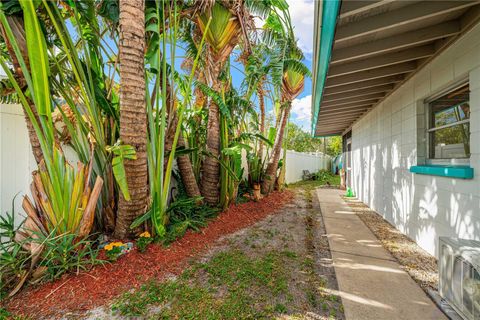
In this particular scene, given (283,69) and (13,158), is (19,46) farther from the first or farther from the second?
(283,69)

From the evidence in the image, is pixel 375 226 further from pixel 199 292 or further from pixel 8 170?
pixel 8 170

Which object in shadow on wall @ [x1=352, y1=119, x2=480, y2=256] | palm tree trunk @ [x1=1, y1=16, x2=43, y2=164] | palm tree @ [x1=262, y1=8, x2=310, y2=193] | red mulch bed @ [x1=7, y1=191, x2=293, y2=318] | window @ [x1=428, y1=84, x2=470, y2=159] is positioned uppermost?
palm tree @ [x1=262, y1=8, x2=310, y2=193]

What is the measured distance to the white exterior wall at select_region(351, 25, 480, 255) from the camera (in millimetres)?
2299

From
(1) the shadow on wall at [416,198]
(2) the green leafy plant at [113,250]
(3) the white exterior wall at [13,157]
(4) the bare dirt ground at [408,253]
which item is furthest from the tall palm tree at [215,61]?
(1) the shadow on wall at [416,198]

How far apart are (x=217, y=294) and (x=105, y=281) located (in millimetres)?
1266

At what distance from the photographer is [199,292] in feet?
7.23

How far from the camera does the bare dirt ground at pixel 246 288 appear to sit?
1923mm

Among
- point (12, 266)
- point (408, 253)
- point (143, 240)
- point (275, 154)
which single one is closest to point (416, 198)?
point (408, 253)

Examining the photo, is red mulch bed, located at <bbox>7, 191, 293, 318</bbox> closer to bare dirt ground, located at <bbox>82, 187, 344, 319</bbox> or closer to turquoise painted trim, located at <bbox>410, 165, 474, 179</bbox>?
bare dirt ground, located at <bbox>82, 187, 344, 319</bbox>

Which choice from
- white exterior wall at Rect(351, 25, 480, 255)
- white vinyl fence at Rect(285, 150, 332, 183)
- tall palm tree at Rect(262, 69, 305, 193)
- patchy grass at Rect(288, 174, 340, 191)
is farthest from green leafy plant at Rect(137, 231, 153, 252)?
white vinyl fence at Rect(285, 150, 332, 183)

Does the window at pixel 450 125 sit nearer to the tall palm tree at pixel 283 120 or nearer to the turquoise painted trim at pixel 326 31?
the turquoise painted trim at pixel 326 31

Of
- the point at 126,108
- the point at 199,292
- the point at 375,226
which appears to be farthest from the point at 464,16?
the point at 199,292

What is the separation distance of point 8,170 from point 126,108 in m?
1.76

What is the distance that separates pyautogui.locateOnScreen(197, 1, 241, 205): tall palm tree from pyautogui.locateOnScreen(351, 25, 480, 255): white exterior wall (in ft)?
11.4
